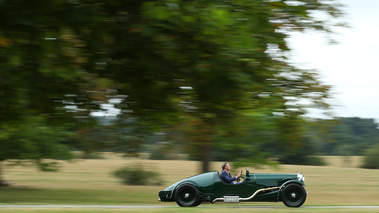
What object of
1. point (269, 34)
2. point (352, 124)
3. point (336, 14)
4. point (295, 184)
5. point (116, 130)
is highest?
point (352, 124)

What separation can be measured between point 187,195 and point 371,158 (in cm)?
5619

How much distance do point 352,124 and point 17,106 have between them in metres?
81.5

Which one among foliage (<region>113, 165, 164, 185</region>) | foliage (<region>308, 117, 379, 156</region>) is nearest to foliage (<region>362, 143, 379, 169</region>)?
foliage (<region>308, 117, 379, 156</region>)

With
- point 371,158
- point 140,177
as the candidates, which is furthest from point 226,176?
point 371,158

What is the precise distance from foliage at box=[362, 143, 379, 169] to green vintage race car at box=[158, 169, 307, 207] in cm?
5224

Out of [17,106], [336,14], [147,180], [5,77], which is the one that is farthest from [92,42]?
[147,180]

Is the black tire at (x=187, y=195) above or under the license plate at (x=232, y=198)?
above

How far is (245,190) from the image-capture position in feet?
54.4

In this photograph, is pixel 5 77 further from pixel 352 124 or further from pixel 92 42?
pixel 352 124

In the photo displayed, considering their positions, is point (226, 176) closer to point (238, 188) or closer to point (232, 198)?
point (238, 188)

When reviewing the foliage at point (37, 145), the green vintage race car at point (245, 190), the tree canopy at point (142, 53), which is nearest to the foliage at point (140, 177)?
the foliage at point (37, 145)

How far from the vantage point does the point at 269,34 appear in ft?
22.0

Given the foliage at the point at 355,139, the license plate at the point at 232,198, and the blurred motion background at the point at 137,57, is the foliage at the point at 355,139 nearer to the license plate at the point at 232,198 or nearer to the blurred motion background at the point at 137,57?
the license plate at the point at 232,198

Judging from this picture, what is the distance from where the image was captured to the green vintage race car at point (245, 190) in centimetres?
1642
